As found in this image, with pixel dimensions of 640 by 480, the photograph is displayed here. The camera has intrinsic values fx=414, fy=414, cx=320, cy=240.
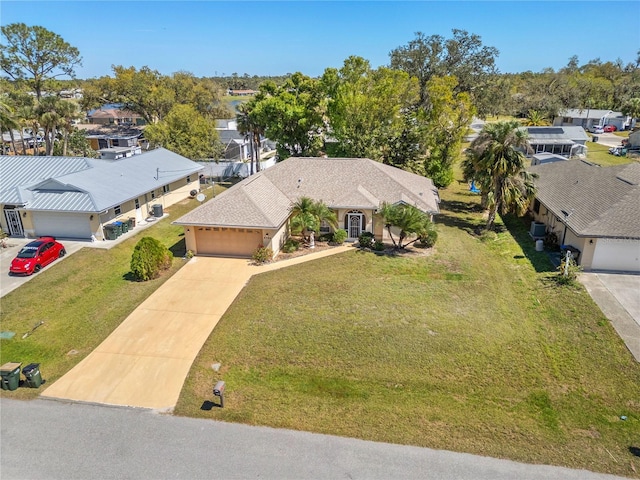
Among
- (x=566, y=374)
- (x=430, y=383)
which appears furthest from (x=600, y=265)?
(x=430, y=383)

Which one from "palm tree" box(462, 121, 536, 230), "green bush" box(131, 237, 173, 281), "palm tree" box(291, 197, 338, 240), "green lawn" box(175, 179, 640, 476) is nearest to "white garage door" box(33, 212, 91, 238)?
"green bush" box(131, 237, 173, 281)

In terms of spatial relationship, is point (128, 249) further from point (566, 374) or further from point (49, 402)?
point (566, 374)

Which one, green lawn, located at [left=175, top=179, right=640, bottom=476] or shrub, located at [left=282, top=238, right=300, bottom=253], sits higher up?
shrub, located at [left=282, top=238, right=300, bottom=253]

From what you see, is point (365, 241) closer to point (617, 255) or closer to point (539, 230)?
point (539, 230)

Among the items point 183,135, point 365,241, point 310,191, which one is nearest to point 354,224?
point 365,241

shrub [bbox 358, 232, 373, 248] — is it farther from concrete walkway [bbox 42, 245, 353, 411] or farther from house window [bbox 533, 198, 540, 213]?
house window [bbox 533, 198, 540, 213]

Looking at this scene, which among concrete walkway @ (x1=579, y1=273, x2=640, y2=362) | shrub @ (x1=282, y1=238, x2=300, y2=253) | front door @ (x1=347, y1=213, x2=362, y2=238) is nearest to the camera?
concrete walkway @ (x1=579, y1=273, x2=640, y2=362)
